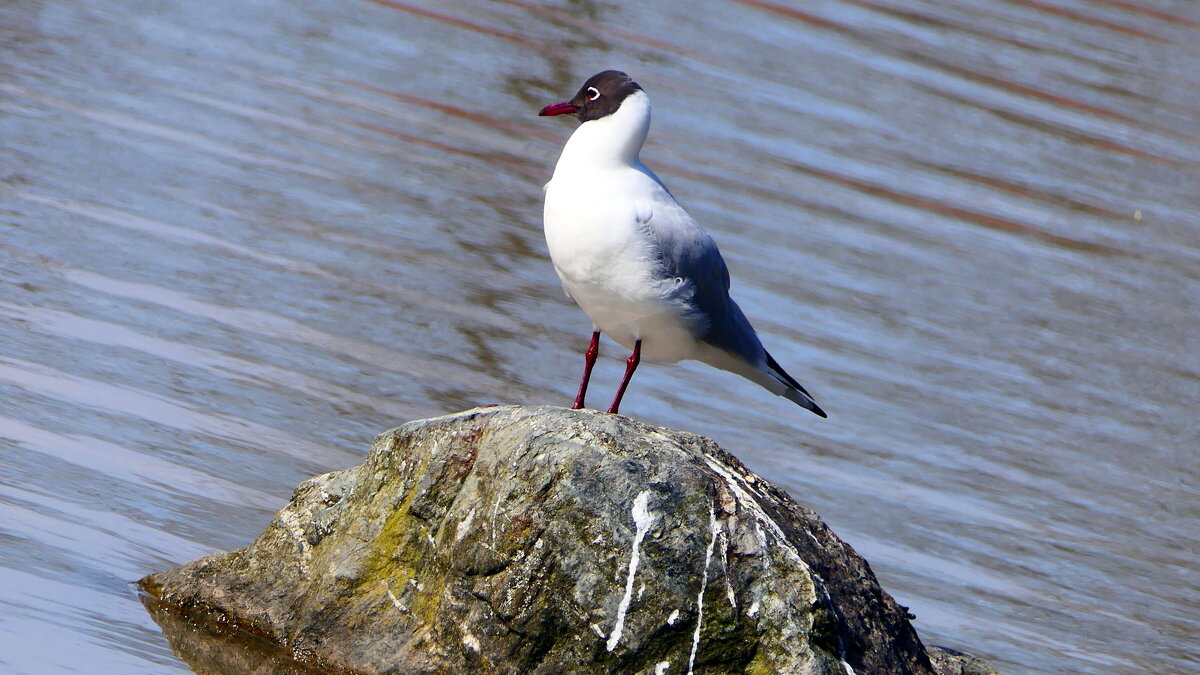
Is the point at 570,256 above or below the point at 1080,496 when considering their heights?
above

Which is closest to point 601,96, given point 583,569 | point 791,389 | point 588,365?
point 588,365

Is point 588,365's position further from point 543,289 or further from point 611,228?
point 543,289

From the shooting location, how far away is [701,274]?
5402 mm

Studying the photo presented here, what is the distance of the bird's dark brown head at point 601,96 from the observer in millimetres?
5371

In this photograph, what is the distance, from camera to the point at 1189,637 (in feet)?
22.5

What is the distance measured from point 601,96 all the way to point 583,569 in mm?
1569

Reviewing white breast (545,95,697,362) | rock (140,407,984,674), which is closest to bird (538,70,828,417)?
white breast (545,95,697,362)

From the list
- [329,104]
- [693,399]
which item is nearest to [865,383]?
[693,399]

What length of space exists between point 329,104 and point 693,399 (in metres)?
4.73

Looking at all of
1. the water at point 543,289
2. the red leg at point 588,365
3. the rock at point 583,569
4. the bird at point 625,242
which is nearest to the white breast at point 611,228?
the bird at point 625,242

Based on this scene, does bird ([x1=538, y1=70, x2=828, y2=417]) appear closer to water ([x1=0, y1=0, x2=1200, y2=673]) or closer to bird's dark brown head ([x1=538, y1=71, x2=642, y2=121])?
bird's dark brown head ([x1=538, y1=71, x2=642, y2=121])

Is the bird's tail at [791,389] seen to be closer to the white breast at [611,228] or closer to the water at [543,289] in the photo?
the white breast at [611,228]

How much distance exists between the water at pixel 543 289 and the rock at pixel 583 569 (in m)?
0.70

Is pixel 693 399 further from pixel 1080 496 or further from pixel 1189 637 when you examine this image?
pixel 1189 637
